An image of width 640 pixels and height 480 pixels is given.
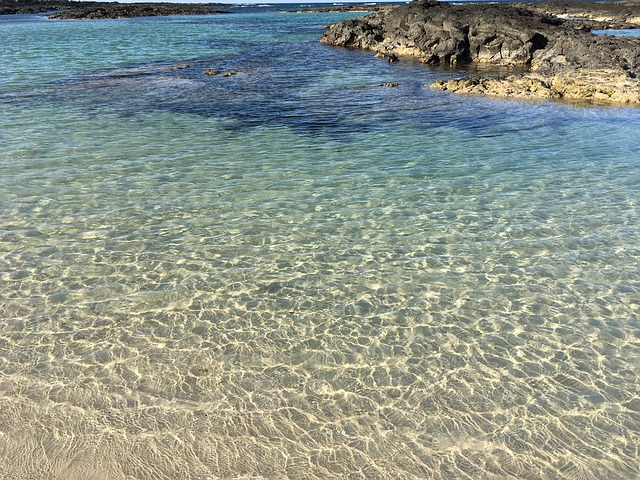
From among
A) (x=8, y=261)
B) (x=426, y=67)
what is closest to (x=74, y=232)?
(x=8, y=261)

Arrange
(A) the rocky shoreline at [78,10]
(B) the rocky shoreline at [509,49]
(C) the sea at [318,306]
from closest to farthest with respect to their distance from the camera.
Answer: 1. (C) the sea at [318,306]
2. (B) the rocky shoreline at [509,49]
3. (A) the rocky shoreline at [78,10]

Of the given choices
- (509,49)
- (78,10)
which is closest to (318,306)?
(509,49)

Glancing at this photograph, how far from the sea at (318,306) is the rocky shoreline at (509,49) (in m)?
9.93

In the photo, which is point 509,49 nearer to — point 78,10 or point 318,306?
point 318,306

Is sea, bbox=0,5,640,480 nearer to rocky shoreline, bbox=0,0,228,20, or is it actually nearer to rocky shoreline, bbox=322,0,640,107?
rocky shoreline, bbox=322,0,640,107

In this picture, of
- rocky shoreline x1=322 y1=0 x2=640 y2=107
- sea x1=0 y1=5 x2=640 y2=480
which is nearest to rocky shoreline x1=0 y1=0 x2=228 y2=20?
rocky shoreline x1=322 y1=0 x2=640 y2=107

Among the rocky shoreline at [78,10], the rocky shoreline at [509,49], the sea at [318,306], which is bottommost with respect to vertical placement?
the sea at [318,306]

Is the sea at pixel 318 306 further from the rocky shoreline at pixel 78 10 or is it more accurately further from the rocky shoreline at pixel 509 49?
the rocky shoreline at pixel 78 10

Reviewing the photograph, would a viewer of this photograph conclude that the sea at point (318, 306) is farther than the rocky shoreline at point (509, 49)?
No

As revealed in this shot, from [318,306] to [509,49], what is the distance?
38350 mm

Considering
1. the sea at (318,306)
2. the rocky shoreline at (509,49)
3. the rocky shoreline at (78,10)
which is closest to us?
the sea at (318,306)

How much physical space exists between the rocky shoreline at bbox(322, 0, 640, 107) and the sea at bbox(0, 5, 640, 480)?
32.6 ft

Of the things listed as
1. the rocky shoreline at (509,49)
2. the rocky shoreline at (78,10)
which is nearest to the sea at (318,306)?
the rocky shoreline at (509,49)

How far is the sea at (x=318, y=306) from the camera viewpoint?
18.9ft
